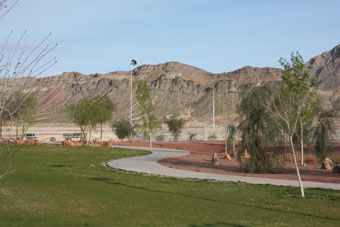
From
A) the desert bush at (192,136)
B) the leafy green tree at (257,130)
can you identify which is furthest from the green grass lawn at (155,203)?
the desert bush at (192,136)

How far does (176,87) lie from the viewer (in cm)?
16588

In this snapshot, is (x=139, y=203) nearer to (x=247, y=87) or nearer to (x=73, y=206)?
(x=73, y=206)

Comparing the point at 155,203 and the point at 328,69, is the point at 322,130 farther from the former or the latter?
the point at 328,69

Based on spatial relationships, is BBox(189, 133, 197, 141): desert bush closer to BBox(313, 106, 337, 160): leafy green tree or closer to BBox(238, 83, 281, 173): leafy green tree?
BBox(313, 106, 337, 160): leafy green tree

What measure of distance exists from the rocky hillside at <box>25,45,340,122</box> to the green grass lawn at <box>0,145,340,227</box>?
4096 inches

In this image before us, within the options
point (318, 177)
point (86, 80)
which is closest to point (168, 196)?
point (318, 177)

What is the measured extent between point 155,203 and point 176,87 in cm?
15481

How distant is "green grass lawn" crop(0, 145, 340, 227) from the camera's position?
30.8 ft

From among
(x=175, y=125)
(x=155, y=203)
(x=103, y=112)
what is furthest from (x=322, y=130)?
(x=175, y=125)

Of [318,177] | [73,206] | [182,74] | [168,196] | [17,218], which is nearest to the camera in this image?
[17,218]

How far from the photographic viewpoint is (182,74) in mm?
189000

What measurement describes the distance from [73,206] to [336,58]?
566 ft

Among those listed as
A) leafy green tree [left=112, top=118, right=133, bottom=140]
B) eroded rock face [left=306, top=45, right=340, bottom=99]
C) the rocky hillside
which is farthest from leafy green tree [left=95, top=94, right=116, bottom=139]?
eroded rock face [left=306, top=45, right=340, bottom=99]

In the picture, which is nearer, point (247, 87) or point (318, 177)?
point (318, 177)
